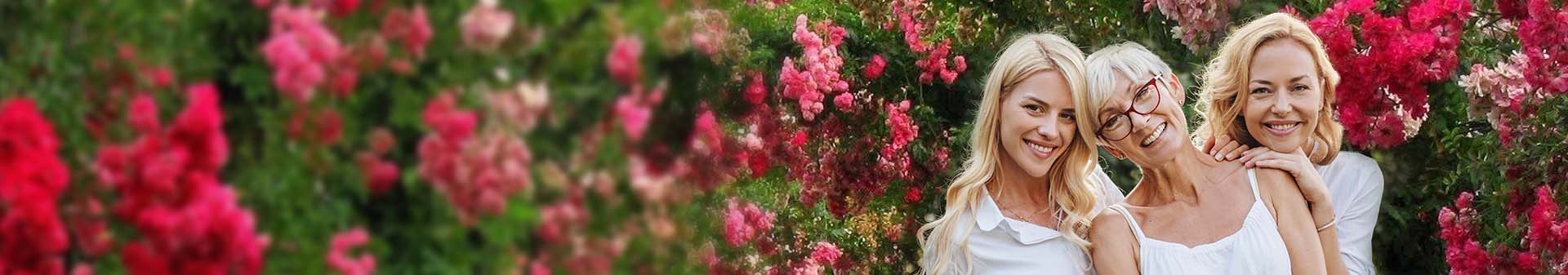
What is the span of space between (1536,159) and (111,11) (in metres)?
3.72

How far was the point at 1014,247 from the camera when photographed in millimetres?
2893

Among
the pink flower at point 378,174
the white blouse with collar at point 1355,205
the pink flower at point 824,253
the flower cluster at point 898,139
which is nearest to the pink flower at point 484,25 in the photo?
the pink flower at point 378,174

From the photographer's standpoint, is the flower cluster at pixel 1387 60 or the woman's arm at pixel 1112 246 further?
the flower cluster at pixel 1387 60

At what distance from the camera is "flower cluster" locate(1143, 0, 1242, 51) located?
4.60 m

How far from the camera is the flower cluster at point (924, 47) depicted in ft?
17.8

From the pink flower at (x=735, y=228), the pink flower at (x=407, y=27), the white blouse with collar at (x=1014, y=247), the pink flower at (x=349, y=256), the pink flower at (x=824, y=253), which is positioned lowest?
the pink flower at (x=349, y=256)

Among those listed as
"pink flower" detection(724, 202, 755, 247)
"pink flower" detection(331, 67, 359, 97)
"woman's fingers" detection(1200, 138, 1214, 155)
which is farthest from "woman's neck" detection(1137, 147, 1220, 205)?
"pink flower" detection(331, 67, 359, 97)

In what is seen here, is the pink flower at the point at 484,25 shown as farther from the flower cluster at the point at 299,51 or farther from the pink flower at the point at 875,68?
the pink flower at the point at 875,68

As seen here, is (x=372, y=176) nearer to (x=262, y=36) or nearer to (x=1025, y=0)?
(x=262, y=36)

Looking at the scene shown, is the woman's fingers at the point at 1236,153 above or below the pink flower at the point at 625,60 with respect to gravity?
above

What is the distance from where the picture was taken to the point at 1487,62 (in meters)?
4.33

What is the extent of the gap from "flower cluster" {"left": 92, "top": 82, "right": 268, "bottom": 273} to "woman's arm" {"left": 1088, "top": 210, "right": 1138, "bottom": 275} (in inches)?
75.6

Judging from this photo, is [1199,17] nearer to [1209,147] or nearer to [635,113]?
[1209,147]

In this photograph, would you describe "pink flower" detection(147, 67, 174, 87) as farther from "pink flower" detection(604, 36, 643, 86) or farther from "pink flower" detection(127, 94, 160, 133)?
"pink flower" detection(604, 36, 643, 86)
